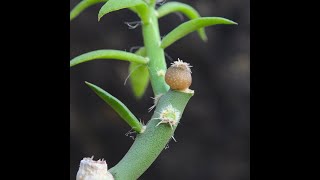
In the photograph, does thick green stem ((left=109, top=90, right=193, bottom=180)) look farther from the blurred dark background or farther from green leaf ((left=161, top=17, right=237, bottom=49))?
the blurred dark background

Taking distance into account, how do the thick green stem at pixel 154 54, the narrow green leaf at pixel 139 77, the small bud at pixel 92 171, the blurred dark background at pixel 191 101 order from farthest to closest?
the blurred dark background at pixel 191 101 < the narrow green leaf at pixel 139 77 < the thick green stem at pixel 154 54 < the small bud at pixel 92 171

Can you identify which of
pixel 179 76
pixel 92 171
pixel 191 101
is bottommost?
pixel 191 101

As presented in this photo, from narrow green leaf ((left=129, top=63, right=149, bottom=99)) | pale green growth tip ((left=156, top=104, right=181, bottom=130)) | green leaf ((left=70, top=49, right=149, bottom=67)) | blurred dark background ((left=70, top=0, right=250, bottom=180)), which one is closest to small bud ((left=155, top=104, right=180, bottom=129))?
pale green growth tip ((left=156, top=104, right=181, bottom=130))

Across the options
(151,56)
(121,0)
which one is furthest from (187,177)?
(121,0)

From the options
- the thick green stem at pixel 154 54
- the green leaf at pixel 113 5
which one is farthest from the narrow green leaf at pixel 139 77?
the green leaf at pixel 113 5

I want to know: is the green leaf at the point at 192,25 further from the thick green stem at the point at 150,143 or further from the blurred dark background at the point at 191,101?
the blurred dark background at the point at 191,101

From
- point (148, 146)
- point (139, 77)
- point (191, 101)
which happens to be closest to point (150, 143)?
point (148, 146)

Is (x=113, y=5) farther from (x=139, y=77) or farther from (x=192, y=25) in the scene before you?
(x=139, y=77)
